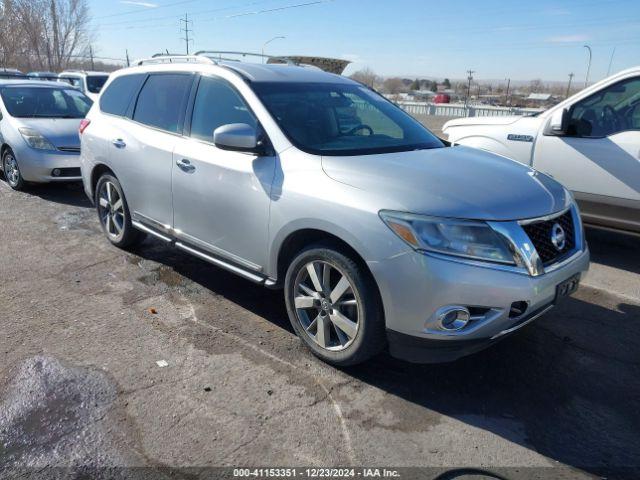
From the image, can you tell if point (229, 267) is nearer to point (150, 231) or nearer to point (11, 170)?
point (150, 231)

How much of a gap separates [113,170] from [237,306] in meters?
1.97

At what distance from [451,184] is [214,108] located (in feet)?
6.50

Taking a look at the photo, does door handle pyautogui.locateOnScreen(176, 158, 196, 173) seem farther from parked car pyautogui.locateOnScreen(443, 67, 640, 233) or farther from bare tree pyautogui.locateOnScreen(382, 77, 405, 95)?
bare tree pyautogui.locateOnScreen(382, 77, 405, 95)

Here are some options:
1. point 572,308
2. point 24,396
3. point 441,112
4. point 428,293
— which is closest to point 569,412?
point 428,293

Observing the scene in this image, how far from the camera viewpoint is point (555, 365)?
352 cm

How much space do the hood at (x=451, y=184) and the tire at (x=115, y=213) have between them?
2705 millimetres

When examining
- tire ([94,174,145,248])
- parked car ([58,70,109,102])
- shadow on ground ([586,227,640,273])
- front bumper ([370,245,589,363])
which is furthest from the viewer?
parked car ([58,70,109,102])

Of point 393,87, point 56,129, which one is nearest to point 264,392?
point 56,129

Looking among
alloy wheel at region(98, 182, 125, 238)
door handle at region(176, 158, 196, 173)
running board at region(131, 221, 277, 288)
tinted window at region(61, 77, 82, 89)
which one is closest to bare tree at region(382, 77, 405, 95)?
tinted window at region(61, 77, 82, 89)

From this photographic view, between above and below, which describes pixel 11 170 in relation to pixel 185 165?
below

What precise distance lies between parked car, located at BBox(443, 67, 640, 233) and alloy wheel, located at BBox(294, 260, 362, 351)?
11.2ft

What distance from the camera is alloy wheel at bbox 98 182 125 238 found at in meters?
5.36

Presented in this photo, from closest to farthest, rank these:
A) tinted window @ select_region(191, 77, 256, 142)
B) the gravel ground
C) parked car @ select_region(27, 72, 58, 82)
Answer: the gravel ground < tinted window @ select_region(191, 77, 256, 142) < parked car @ select_region(27, 72, 58, 82)

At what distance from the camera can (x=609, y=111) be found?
5363mm
